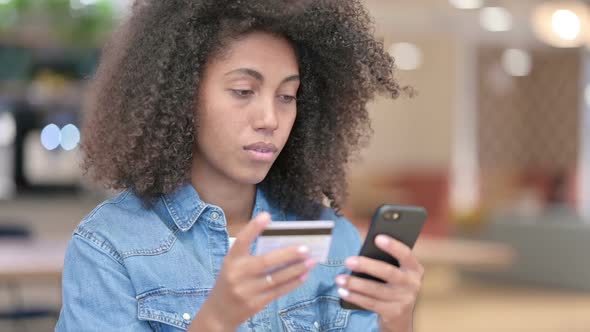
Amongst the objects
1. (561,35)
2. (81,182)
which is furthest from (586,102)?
(81,182)

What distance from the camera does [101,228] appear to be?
136 centimetres

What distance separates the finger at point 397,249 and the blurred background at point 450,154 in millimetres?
509

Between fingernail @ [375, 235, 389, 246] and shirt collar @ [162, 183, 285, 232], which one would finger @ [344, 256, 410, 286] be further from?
shirt collar @ [162, 183, 285, 232]

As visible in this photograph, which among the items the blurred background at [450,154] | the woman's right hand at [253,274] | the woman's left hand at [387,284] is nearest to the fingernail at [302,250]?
the woman's right hand at [253,274]

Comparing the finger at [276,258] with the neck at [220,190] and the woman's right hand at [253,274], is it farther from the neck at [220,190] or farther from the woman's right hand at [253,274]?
the neck at [220,190]

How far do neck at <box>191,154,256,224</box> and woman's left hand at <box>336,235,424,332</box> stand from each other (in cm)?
34

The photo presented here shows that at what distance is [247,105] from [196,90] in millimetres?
100

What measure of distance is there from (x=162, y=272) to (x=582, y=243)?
8167mm

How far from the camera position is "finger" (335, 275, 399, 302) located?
1203mm

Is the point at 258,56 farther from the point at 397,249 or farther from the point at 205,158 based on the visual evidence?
the point at 397,249

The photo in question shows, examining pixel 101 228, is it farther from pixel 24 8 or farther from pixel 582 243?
pixel 582 243

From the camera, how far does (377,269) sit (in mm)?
1195

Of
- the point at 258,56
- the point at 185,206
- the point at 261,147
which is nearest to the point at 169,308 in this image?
the point at 185,206

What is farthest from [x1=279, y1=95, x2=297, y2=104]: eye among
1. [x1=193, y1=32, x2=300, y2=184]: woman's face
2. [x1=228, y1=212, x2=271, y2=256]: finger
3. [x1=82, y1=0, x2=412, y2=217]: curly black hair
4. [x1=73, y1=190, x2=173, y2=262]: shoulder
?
[x1=228, y1=212, x2=271, y2=256]: finger
